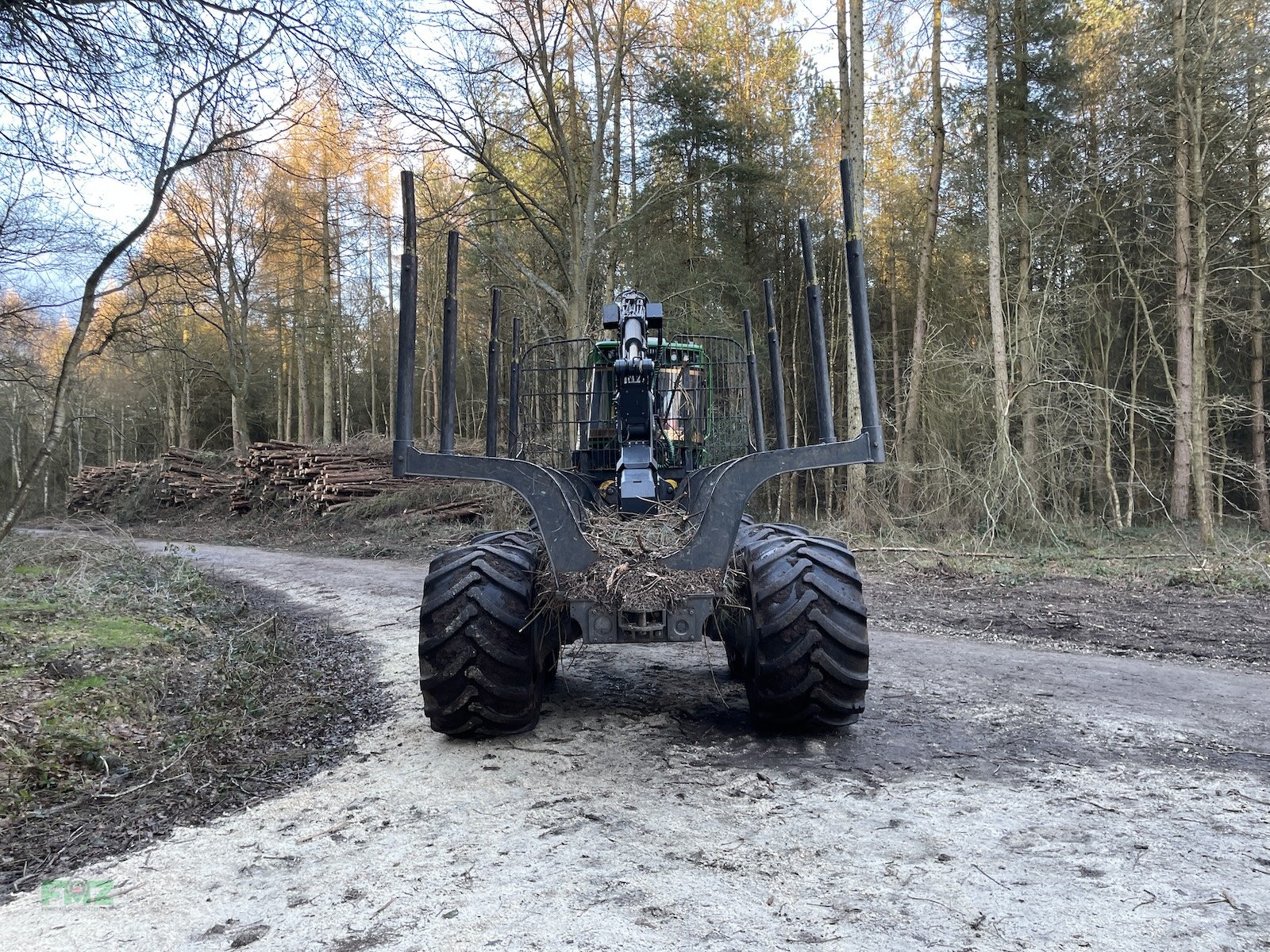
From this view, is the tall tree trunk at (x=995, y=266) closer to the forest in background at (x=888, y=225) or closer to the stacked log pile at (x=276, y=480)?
the forest in background at (x=888, y=225)

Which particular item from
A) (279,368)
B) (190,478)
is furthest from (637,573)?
(279,368)

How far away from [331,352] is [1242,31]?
24345 mm

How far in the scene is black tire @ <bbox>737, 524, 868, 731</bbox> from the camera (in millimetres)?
3805

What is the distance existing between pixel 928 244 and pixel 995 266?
11.4 ft

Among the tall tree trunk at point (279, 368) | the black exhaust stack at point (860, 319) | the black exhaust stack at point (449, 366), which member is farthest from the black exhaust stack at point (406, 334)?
the tall tree trunk at point (279, 368)

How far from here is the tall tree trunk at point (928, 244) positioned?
1606 cm

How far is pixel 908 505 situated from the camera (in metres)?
14.9

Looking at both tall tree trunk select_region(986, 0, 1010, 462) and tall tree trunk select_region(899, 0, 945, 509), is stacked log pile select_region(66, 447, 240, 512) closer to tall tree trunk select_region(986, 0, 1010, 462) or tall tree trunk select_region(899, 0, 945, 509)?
tall tree trunk select_region(899, 0, 945, 509)

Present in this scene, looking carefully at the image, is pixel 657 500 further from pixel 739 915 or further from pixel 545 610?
pixel 739 915

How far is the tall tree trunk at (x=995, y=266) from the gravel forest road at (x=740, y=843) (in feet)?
28.4

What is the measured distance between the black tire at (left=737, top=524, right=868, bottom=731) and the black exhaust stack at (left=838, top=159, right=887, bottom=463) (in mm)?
670

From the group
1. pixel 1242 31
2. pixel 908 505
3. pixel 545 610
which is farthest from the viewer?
pixel 908 505

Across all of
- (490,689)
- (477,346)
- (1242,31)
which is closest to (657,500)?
(490,689)

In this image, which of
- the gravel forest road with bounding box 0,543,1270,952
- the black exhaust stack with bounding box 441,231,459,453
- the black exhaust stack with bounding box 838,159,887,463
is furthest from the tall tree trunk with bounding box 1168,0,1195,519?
the black exhaust stack with bounding box 441,231,459,453
